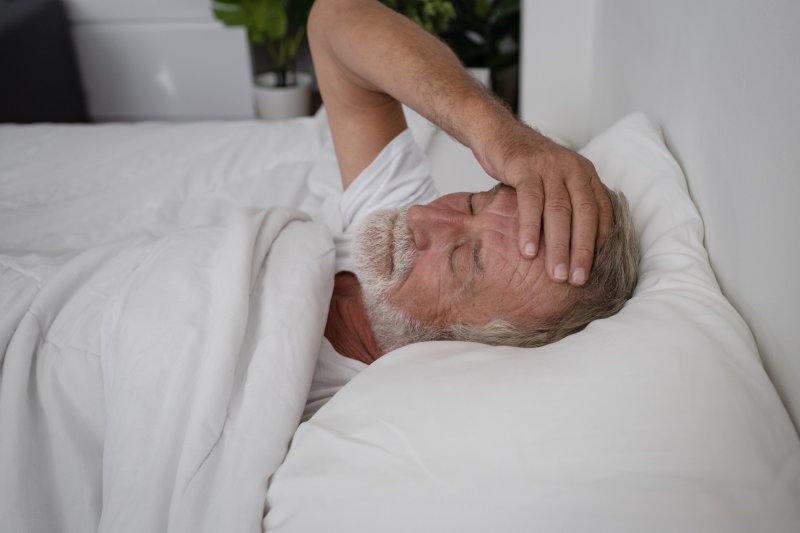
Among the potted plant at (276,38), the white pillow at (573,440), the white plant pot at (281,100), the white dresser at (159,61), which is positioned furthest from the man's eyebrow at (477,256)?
the white dresser at (159,61)

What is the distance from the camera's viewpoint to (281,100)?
367 centimetres

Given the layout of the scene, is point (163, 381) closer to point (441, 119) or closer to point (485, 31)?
point (441, 119)

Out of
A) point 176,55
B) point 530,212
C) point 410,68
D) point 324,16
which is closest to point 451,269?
point 530,212

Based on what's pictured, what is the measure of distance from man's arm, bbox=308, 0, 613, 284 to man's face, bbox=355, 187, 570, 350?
0.26 ft

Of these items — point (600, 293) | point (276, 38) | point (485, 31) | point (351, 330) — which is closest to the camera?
point (600, 293)

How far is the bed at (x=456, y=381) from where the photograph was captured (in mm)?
736

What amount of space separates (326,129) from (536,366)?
1397 millimetres

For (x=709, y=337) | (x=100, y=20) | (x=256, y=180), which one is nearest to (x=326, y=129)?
(x=256, y=180)

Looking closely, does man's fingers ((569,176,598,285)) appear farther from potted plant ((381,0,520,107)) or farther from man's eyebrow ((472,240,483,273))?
potted plant ((381,0,520,107))

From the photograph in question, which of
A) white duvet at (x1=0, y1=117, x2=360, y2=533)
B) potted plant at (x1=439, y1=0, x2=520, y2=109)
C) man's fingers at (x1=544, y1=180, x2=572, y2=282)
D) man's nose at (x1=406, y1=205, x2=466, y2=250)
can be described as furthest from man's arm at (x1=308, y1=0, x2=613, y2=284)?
potted plant at (x1=439, y1=0, x2=520, y2=109)

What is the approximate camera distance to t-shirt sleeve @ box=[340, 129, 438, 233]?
5.15 ft

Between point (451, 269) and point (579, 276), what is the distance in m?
0.25

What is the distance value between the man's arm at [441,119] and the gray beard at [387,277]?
22cm

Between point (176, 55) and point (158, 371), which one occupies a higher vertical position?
point (158, 371)
